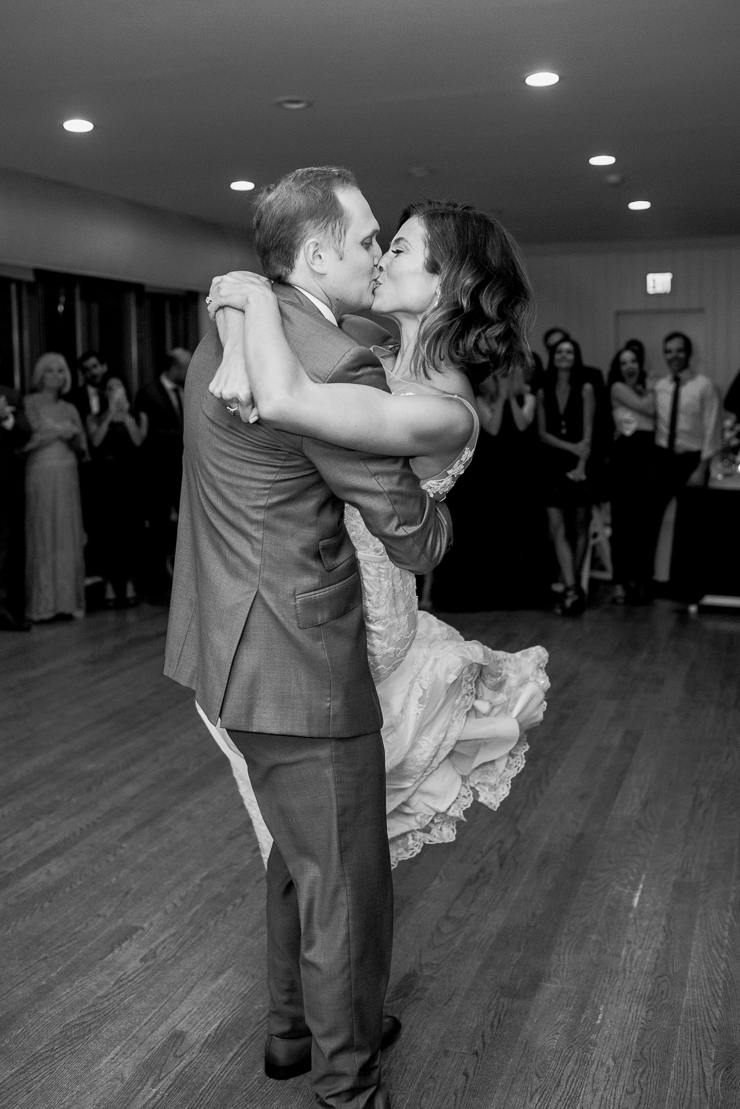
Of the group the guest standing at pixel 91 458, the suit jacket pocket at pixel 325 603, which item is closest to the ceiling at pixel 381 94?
the guest standing at pixel 91 458

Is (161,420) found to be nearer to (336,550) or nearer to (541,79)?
(541,79)

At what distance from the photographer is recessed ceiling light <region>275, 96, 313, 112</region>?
17.1ft

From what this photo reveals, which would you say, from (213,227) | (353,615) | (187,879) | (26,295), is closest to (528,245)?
(213,227)

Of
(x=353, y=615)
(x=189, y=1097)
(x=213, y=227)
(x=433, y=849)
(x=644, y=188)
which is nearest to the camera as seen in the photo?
(x=353, y=615)

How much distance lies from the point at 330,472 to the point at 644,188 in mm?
6745

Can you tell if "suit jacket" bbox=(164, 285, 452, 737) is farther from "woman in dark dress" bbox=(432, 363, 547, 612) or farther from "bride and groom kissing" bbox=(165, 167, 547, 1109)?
"woman in dark dress" bbox=(432, 363, 547, 612)

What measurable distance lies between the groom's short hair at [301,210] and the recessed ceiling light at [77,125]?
4.31 m

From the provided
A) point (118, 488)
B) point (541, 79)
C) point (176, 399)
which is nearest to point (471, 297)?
point (541, 79)

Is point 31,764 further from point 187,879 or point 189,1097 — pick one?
point 189,1097

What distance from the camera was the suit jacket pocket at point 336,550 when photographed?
5.81 ft

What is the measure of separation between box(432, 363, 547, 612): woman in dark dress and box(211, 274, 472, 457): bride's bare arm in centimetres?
552

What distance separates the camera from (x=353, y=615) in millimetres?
1843

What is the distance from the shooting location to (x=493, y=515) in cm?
740

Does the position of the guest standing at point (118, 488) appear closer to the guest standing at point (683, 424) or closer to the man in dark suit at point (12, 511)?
the man in dark suit at point (12, 511)
